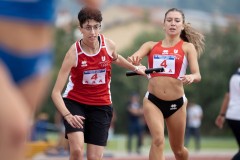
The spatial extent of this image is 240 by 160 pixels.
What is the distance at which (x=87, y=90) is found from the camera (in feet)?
29.9

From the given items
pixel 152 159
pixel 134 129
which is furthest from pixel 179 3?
pixel 152 159

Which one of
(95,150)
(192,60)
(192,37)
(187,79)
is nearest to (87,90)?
(95,150)

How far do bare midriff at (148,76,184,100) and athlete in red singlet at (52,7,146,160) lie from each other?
0.88 metres

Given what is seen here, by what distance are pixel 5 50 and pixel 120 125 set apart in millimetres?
48693

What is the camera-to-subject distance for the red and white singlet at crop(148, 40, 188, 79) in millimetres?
10008

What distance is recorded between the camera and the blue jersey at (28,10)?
163 inches

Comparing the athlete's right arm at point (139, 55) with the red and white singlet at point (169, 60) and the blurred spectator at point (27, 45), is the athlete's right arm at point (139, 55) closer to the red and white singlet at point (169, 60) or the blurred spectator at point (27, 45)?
the red and white singlet at point (169, 60)

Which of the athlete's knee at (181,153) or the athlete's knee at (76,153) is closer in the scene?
the athlete's knee at (76,153)

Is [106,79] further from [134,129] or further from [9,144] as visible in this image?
[134,129]

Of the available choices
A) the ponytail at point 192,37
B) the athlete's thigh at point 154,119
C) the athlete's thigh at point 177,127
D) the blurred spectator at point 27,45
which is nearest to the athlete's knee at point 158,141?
the athlete's thigh at point 154,119

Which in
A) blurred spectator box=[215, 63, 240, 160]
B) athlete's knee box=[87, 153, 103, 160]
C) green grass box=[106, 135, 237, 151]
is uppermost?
athlete's knee box=[87, 153, 103, 160]

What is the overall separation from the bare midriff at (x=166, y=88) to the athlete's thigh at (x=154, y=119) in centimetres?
18

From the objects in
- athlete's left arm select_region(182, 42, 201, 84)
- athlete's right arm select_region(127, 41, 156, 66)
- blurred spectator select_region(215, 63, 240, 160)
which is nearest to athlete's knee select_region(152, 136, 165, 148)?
athlete's left arm select_region(182, 42, 201, 84)

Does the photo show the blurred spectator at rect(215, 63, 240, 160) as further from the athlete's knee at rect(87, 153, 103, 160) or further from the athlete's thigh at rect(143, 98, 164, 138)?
the athlete's knee at rect(87, 153, 103, 160)
